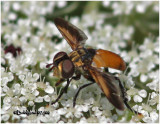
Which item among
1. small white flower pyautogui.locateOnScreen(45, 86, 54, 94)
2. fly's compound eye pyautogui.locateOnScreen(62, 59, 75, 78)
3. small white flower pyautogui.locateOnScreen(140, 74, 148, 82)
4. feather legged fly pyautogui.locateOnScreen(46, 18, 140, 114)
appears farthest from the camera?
small white flower pyautogui.locateOnScreen(140, 74, 148, 82)

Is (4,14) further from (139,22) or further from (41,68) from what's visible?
(139,22)

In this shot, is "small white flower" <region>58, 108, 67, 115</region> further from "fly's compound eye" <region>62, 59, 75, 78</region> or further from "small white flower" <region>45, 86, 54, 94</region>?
"fly's compound eye" <region>62, 59, 75, 78</region>

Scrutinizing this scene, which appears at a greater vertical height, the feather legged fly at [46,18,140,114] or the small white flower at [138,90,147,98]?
the feather legged fly at [46,18,140,114]

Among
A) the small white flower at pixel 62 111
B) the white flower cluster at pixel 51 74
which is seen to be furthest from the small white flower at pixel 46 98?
the small white flower at pixel 62 111

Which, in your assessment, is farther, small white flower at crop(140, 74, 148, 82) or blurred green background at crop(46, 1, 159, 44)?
blurred green background at crop(46, 1, 159, 44)

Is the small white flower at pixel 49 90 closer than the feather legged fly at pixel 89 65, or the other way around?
the feather legged fly at pixel 89 65

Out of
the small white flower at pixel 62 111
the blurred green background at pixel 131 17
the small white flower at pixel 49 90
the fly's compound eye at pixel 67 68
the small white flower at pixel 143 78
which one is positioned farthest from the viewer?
the blurred green background at pixel 131 17

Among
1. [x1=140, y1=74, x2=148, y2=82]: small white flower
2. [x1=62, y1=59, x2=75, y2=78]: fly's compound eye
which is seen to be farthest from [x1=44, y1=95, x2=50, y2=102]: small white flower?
[x1=140, y1=74, x2=148, y2=82]: small white flower

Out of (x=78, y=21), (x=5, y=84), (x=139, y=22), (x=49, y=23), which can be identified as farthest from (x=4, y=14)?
(x=139, y=22)

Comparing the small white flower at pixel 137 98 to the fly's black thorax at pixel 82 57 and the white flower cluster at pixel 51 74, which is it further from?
the fly's black thorax at pixel 82 57
